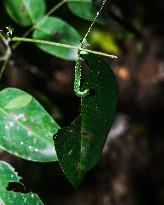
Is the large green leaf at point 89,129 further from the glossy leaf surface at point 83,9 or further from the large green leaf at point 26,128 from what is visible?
the glossy leaf surface at point 83,9

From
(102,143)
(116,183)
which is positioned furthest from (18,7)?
(116,183)

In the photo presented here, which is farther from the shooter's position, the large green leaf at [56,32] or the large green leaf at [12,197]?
the large green leaf at [56,32]

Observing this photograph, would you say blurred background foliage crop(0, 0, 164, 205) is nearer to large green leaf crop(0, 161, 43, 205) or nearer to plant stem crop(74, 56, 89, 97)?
large green leaf crop(0, 161, 43, 205)

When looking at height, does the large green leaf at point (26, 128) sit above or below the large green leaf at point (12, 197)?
above

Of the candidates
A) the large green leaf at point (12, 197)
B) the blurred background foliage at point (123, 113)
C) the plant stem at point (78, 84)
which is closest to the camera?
the plant stem at point (78, 84)

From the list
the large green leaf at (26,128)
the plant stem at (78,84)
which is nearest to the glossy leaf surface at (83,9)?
the large green leaf at (26,128)

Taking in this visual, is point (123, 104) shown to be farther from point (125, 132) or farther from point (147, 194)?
point (147, 194)

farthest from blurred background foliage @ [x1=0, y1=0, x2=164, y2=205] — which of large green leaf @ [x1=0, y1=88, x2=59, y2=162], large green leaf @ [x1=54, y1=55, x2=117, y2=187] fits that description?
large green leaf @ [x1=54, y1=55, x2=117, y2=187]
